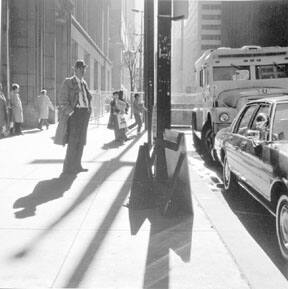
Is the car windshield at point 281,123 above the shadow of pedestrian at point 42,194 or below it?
above

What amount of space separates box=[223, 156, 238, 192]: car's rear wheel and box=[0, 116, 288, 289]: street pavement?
0.41 m

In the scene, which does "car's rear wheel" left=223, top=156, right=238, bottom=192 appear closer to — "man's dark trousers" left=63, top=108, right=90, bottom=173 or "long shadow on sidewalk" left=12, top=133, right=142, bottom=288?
A: "long shadow on sidewalk" left=12, top=133, right=142, bottom=288

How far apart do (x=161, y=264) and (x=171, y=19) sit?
425cm

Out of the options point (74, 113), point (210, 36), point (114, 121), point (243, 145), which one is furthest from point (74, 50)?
point (210, 36)

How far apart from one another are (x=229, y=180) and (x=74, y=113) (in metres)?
2.93

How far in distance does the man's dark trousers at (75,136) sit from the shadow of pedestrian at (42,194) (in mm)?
355

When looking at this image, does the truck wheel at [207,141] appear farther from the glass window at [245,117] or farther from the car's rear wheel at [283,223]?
the car's rear wheel at [283,223]

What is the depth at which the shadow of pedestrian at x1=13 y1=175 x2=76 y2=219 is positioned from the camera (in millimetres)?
6281

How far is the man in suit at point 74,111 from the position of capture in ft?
29.3

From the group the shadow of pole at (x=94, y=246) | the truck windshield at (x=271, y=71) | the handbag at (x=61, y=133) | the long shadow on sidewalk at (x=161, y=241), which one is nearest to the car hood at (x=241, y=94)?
the truck windshield at (x=271, y=71)

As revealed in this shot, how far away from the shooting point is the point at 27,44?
21.3 meters

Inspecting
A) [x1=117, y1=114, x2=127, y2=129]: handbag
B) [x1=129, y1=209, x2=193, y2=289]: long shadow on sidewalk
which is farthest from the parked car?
[x1=117, y1=114, x2=127, y2=129]: handbag

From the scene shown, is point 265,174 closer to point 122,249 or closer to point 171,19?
point 122,249

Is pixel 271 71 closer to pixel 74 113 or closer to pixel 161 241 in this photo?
pixel 74 113
